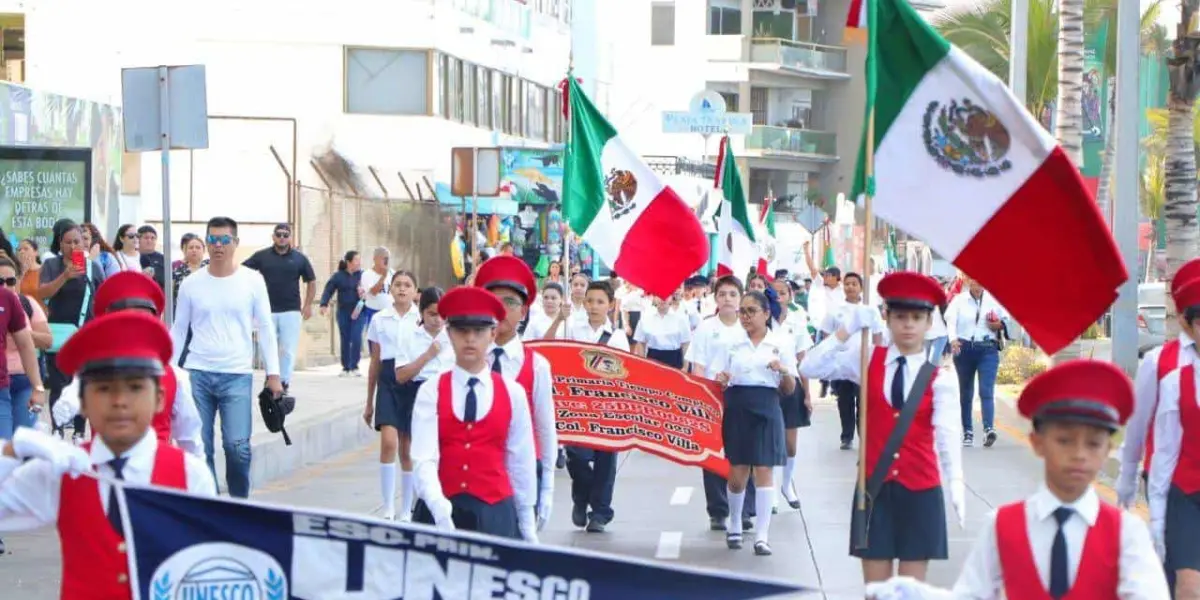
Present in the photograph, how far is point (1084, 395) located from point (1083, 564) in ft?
1.45

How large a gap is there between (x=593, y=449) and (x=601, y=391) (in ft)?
1.55

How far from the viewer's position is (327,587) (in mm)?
5820

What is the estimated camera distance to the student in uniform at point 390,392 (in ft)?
46.7

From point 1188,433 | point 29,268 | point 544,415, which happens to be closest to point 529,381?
point 544,415

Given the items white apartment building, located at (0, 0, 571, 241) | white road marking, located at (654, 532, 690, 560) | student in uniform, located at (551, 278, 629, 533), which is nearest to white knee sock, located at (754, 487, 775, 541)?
white road marking, located at (654, 532, 690, 560)

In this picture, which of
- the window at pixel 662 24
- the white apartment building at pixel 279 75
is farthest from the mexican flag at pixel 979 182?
the window at pixel 662 24

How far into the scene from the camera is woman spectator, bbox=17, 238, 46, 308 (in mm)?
16453

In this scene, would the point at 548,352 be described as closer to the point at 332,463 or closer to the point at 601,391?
the point at 601,391

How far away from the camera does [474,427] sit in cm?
819

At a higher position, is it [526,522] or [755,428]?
[526,522]

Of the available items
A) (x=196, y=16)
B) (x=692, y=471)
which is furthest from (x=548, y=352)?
(x=196, y=16)

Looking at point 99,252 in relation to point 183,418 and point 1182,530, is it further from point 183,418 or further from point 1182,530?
point 1182,530

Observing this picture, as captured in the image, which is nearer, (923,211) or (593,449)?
(923,211)

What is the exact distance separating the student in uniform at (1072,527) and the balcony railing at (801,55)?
7338cm
